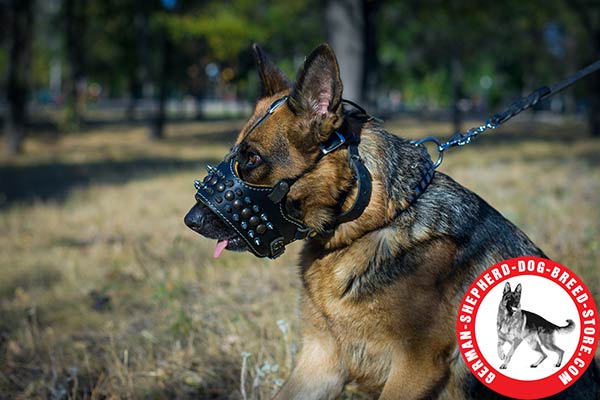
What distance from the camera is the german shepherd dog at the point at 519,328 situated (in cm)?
251

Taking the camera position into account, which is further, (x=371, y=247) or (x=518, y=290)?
(x=371, y=247)

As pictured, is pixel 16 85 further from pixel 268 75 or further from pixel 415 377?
pixel 415 377

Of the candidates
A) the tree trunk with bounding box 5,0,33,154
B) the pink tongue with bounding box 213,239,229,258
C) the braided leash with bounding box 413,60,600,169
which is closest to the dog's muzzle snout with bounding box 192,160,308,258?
the pink tongue with bounding box 213,239,229,258

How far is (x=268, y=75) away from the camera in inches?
122

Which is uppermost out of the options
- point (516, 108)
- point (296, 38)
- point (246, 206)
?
point (296, 38)

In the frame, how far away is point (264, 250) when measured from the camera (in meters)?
2.88

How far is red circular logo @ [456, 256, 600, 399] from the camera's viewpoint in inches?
97.3

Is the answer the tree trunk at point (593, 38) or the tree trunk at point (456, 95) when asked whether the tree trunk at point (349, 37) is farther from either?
the tree trunk at point (456, 95)

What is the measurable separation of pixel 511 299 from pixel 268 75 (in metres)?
1.54

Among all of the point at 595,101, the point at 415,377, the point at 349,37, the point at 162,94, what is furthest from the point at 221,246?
the point at 595,101

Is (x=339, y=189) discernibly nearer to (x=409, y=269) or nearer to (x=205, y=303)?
(x=409, y=269)

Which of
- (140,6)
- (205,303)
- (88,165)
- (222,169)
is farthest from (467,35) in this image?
(222,169)

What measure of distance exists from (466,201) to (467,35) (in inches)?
1093

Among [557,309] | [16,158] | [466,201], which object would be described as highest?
[466,201]
